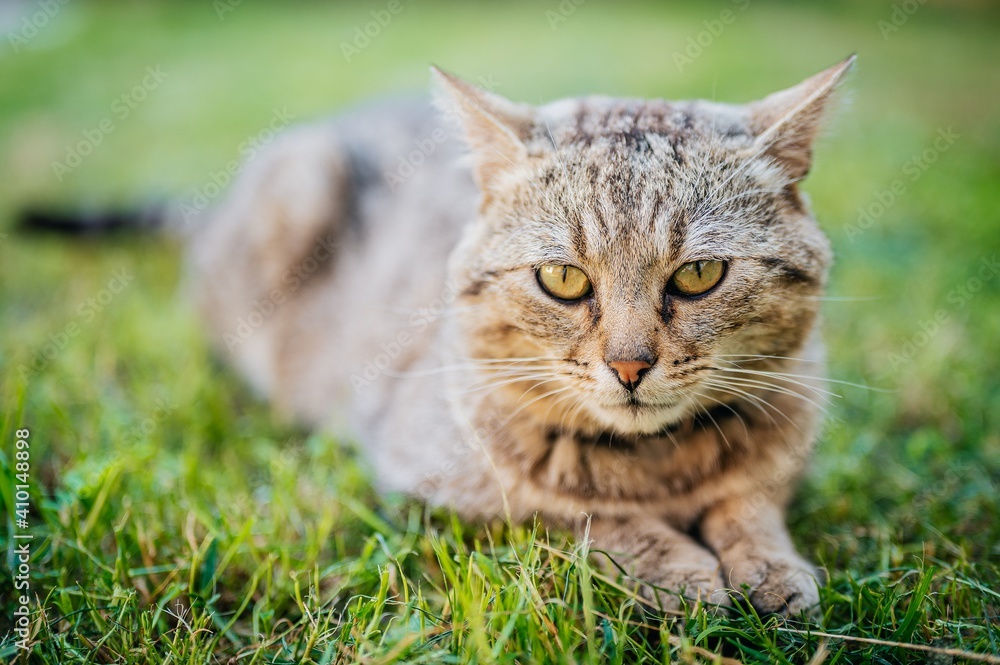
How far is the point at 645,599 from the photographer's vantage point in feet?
5.30

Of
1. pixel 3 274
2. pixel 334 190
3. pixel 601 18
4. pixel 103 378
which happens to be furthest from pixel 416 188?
pixel 601 18

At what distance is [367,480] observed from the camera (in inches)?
91.0

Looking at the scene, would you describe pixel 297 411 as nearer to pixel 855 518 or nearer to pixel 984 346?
pixel 855 518

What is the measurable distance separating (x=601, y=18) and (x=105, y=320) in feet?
24.2
